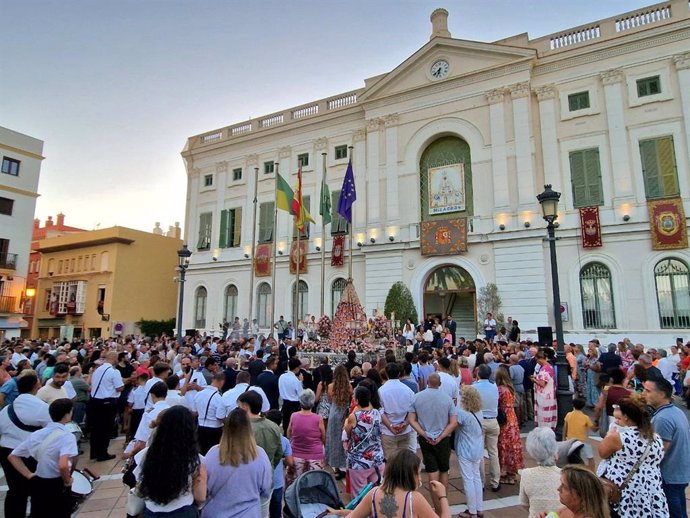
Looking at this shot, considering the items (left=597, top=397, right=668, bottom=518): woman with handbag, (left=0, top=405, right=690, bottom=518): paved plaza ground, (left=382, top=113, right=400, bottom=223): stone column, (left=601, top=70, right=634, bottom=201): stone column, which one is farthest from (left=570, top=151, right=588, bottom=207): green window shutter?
(left=597, top=397, right=668, bottom=518): woman with handbag

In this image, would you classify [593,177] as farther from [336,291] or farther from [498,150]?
[336,291]

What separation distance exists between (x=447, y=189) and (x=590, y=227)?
6948 mm

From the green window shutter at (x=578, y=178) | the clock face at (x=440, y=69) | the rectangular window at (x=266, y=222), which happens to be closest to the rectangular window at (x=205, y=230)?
the rectangular window at (x=266, y=222)

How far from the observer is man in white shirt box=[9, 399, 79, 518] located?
154 inches

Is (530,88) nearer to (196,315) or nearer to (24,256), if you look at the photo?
(196,315)

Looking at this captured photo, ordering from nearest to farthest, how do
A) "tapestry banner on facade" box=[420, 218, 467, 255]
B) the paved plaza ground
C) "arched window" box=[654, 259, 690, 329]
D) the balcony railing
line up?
the paved plaza ground < "arched window" box=[654, 259, 690, 329] < "tapestry banner on facade" box=[420, 218, 467, 255] < the balcony railing

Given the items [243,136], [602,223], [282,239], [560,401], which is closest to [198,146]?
[243,136]

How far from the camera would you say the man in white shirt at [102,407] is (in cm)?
754

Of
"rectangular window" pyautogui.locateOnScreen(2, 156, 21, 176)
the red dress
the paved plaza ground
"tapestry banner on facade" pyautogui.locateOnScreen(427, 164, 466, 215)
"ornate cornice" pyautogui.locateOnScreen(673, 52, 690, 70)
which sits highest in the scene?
"ornate cornice" pyautogui.locateOnScreen(673, 52, 690, 70)

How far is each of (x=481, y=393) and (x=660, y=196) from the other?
665 inches

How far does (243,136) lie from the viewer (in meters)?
29.9

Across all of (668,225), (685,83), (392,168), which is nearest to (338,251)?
(392,168)

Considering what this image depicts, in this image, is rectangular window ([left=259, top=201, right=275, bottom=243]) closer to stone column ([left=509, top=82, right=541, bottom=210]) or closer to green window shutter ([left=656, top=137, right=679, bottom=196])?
stone column ([left=509, top=82, right=541, bottom=210])

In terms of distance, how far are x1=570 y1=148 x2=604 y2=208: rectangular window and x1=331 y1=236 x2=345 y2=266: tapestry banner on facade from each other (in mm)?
11946
